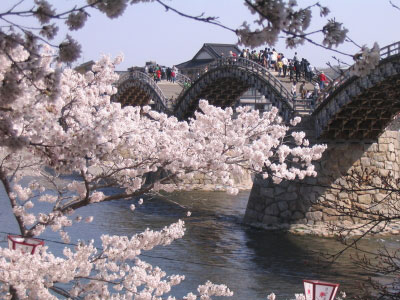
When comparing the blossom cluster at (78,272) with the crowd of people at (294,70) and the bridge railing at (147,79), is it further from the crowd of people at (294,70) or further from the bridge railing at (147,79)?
the bridge railing at (147,79)

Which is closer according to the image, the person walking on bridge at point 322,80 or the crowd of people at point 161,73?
the person walking on bridge at point 322,80

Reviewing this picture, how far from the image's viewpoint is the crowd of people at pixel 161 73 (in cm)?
4241

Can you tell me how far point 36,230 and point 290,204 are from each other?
15321 millimetres

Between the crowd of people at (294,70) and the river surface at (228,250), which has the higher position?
the crowd of people at (294,70)

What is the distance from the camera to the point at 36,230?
6.56 meters

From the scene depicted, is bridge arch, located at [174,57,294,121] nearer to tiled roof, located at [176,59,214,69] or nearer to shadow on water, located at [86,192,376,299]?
shadow on water, located at [86,192,376,299]

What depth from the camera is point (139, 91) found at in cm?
4197

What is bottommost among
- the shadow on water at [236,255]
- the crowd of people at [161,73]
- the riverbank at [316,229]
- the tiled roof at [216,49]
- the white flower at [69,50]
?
the shadow on water at [236,255]

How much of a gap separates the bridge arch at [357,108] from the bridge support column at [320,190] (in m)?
0.54

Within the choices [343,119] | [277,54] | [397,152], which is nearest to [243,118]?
[343,119]

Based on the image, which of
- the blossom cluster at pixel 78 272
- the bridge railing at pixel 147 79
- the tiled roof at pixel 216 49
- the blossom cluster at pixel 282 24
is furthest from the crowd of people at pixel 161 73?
the blossom cluster at pixel 282 24

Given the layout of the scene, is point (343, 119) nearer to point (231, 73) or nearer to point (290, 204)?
point (290, 204)

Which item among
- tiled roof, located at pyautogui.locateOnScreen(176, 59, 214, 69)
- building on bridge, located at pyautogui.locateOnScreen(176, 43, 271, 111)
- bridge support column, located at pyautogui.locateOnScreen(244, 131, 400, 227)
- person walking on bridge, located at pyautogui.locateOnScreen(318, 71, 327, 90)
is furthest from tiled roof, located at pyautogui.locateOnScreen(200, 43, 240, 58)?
bridge support column, located at pyautogui.locateOnScreen(244, 131, 400, 227)

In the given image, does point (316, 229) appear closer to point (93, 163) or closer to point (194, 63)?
point (93, 163)
